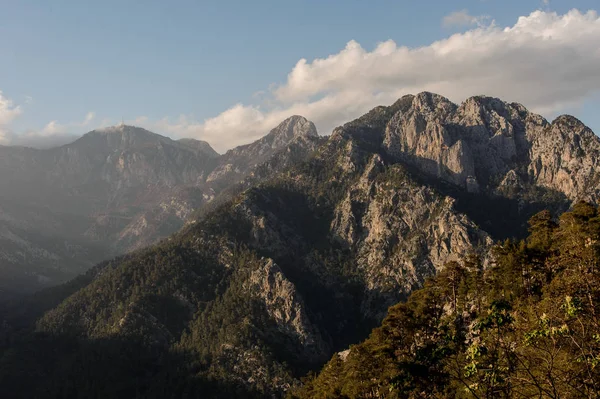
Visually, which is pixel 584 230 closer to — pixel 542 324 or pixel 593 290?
pixel 593 290

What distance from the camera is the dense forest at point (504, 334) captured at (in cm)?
2292

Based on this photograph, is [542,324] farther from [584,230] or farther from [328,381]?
[328,381]

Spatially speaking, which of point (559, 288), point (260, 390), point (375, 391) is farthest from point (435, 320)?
point (260, 390)

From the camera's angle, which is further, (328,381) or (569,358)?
(328,381)

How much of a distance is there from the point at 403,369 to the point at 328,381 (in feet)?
137

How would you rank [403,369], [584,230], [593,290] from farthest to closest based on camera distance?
[584,230]
[403,369]
[593,290]

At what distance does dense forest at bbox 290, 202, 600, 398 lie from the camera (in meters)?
22.9

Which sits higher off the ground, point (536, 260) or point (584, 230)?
point (584, 230)

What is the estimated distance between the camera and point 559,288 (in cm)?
2975

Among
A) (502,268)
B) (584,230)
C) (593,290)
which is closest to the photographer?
(593,290)

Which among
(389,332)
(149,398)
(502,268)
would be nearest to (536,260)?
(502,268)

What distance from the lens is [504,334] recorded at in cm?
3344

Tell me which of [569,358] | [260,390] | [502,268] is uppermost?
[569,358]

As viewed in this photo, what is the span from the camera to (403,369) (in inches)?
2239
